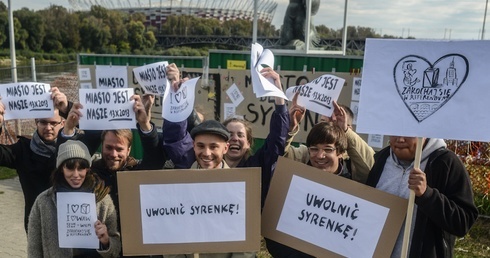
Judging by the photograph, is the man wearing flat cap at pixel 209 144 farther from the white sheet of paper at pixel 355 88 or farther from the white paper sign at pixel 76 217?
the white sheet of paper at pixel 355 88

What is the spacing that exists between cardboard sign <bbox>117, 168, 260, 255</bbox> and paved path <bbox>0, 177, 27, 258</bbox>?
3.32 m

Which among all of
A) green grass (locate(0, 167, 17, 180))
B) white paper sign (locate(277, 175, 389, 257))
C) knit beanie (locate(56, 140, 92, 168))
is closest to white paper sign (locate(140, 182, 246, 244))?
white paper sign (locate(277, 175, 389, 257))

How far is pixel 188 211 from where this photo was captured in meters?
2.56

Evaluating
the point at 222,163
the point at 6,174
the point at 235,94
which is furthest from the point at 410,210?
the point at 6,174

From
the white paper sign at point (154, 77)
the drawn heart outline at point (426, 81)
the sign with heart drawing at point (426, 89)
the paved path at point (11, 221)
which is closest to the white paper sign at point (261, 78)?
the sign with heart drawing at point (426, 89)

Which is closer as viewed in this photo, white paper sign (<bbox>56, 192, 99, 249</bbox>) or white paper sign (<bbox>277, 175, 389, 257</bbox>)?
white paper sign (<bbox>277, 175, 389, 257</bbox>)

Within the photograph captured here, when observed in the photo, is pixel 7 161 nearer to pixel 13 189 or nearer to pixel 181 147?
pixel 181 147

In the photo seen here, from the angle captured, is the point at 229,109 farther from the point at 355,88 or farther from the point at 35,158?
the point at 35,158

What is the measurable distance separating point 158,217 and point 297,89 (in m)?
1.55

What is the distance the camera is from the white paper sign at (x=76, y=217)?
2.78 metres

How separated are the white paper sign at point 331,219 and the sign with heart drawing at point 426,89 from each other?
46 cm

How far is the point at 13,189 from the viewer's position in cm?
802

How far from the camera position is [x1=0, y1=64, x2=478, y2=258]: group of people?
7.80ft

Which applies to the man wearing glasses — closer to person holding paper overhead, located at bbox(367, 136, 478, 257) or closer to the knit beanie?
the knit beanie
